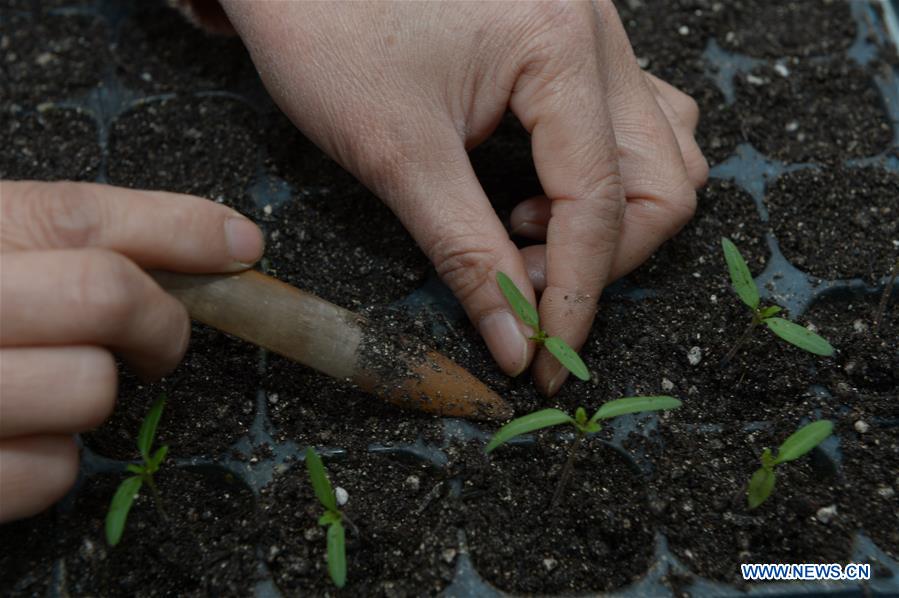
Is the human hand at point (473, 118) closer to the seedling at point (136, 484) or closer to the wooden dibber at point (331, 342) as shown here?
the wooden dibber at point (331, 342)

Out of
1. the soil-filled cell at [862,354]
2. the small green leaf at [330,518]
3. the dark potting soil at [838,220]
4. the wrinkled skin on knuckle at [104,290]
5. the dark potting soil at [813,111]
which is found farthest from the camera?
the dark potting soil at [813,111]

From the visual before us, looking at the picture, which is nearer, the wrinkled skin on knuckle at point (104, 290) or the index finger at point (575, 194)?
the wrinkled skin on knuckle at point (104, 290)

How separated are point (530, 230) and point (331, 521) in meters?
0.57

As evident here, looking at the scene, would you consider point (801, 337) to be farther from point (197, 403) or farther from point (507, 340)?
point (197, 403)

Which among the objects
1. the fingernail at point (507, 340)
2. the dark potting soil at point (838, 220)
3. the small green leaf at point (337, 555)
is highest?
the fingernail at point (507, 340)

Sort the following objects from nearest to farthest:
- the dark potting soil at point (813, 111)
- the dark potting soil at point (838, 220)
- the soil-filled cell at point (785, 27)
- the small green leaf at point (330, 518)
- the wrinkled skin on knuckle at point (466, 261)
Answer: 1. the small green leaf at point (330, 518)
2. the wrinkled skin on knuckle at point (466, 261)
3. the dark potting soil at point (838, 220)
4. the dark potting soil at point (813, 111)
5. the soil-filled cell at point (785, 27)

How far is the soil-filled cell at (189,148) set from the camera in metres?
1.43

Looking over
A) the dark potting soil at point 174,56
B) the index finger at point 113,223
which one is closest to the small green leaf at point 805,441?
the index finger at point 113,223

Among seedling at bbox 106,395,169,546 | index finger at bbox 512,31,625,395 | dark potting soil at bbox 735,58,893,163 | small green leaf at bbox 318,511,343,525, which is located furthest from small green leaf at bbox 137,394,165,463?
dark potting soil at bbox 735,58,893,163

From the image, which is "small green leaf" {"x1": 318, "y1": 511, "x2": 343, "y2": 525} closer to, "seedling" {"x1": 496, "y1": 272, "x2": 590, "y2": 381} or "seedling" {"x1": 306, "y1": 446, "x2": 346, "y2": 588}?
"seedling" {"x1": 306, "y1": 446, "x2": 346, "y2": 588}

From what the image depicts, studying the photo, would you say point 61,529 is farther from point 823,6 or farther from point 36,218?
point 823,6

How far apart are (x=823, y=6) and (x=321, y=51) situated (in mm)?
1116

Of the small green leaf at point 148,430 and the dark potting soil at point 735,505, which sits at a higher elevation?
the small green leaf at point 148,430

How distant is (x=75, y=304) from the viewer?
908 mm
